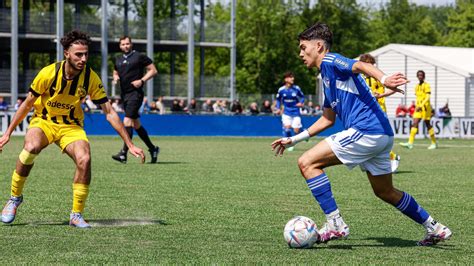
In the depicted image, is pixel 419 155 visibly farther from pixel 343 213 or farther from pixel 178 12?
pixel 178 12

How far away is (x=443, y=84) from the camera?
172 ft

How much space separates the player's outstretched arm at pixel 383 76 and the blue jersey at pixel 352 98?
0.23 m

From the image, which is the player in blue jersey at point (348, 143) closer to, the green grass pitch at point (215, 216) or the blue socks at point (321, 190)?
the blue socks at point (321, 190)

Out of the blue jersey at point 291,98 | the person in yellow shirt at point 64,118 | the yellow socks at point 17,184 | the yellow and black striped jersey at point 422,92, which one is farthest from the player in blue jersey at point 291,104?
the yellow socks at point 17,184

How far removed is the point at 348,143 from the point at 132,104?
35.1ft

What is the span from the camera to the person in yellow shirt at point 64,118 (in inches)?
365

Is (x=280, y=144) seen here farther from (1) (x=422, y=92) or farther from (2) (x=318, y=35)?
(1) (x=422, y=92)

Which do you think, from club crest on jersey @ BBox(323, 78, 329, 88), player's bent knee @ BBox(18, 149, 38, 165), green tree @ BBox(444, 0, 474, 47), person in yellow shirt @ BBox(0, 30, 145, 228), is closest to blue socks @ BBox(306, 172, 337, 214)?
club crest on jersey @ BBox(323, 78, 329, 88)

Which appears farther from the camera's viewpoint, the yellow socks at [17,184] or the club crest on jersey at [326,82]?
the yellow socks at [17,184]

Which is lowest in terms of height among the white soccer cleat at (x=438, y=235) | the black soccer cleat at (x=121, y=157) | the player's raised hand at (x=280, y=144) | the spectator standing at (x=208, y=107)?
the spectator standing at (x=208, y=107)

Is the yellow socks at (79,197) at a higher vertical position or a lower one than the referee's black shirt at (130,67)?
lower

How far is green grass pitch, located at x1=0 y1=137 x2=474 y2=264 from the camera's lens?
7.55 meters

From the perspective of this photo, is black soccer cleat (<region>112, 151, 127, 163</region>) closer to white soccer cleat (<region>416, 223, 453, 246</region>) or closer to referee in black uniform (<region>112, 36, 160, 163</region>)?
referee in black uniform (<region>112, 36, 160, 163</region>)

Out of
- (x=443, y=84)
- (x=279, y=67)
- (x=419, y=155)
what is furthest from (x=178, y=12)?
(x=419, y=155)
